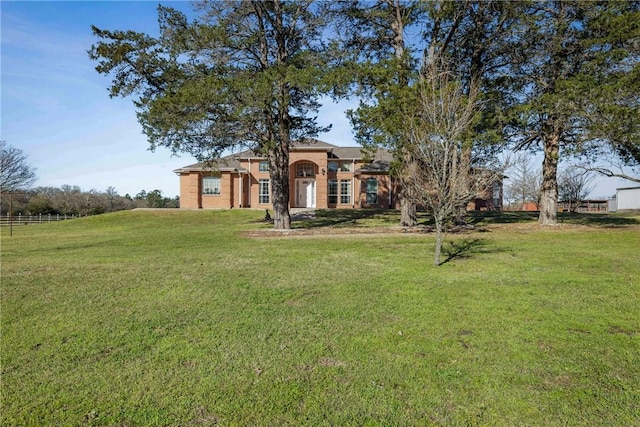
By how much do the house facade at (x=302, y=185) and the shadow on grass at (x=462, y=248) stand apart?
1861cm

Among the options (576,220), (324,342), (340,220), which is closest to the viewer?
(324,342)

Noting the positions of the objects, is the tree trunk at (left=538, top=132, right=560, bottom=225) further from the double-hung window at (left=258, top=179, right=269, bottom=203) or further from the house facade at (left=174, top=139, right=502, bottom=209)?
the double-hung window at (left=258, top=179, right=269, bottom=203)

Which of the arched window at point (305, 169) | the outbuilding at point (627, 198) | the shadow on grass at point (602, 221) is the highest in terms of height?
the arched window at point (305, 169)

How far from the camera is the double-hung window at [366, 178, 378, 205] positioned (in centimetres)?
3180

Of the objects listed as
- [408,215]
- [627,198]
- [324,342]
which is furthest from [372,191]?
[627,198]

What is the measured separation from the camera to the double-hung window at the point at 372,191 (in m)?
31.8

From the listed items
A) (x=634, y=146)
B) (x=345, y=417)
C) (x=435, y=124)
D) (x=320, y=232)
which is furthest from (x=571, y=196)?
(x=345, y=417)

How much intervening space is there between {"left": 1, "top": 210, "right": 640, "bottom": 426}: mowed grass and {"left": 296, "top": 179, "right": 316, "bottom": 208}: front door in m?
21.9

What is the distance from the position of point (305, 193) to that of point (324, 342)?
2753 cm

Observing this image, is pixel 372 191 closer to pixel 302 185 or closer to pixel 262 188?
pixel 302 185

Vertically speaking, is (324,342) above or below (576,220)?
below

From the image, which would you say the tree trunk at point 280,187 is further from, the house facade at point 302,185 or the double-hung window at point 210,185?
the double-hung window at point 210,185

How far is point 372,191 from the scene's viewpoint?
104 ft

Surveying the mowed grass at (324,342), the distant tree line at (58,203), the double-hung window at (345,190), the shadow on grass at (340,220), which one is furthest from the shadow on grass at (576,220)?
→ the distant tree line at (58,203)
